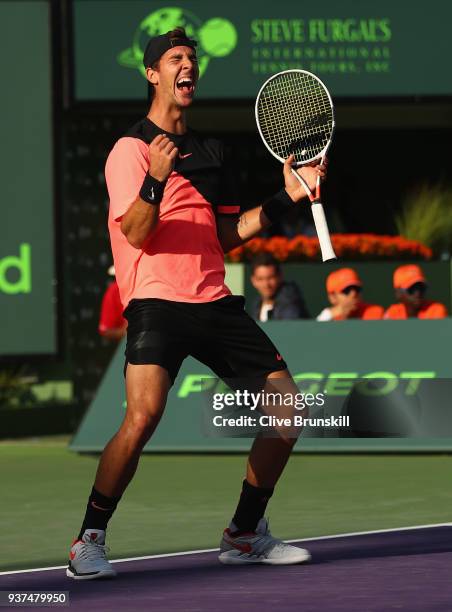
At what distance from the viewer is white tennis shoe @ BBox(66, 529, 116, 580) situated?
7.08 m

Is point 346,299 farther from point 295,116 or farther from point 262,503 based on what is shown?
point 262,503

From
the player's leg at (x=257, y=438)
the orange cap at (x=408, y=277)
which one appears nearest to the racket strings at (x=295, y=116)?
the player's leg at (x=257, y=438)

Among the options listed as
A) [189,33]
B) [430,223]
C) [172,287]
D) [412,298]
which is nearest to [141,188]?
[172,287]

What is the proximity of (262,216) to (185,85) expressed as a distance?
0.65m

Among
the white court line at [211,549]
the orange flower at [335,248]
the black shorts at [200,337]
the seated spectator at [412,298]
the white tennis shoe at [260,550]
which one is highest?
the orange flower at [335,248]

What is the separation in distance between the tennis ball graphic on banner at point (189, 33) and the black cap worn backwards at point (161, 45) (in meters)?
8.51

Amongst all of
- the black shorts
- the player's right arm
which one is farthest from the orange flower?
the player's right arm

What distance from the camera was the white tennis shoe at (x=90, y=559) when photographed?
708 centimetres

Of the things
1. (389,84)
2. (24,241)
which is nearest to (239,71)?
(389,84)

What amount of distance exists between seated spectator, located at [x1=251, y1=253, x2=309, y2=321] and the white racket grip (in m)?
5.92

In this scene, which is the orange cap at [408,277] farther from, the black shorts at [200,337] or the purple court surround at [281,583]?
the black shorts at [200,337]

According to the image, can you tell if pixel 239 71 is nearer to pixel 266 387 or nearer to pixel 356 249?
pixel 356 249

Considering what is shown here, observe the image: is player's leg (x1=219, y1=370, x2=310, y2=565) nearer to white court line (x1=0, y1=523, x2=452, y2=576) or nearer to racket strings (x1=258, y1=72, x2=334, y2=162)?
white court line (x1=0, y1=523, x2=452, y2=576)

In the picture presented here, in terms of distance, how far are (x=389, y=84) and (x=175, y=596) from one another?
9847 mm
